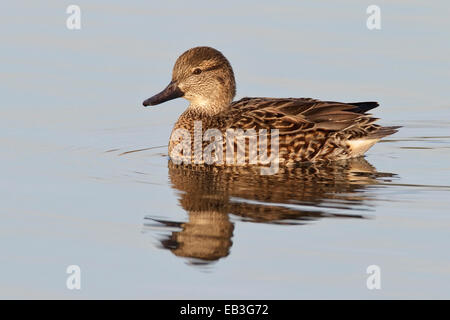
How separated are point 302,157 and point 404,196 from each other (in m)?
2.25

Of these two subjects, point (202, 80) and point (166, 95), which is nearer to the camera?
point (166, 95)

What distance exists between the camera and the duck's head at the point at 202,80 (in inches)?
527

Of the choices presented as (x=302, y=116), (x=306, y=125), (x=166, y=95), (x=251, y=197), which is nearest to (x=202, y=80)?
(x=166, y=95)

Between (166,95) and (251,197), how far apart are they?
2.87 metres

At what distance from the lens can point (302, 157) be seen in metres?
13.0

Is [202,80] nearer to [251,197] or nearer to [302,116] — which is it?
[302,116]

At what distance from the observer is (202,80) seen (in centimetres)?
1347

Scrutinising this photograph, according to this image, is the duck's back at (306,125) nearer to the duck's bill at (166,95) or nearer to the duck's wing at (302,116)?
the duck's wing at (302,116)

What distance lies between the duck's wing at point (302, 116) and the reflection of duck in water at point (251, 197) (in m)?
0.48

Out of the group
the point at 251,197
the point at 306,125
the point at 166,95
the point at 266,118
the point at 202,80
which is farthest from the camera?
the point at 202,80

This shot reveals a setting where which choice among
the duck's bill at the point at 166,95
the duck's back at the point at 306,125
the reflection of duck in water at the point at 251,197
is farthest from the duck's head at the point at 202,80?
the reflection of duck in water at the point at 251,197

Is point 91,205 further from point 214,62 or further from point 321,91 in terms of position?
point 321,91

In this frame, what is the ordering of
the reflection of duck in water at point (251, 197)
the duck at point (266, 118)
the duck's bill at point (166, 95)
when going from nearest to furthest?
the reflection of duck in water at point (251, 197) < the duck at point (266, 118) < the duck's bill at point (166, 95)

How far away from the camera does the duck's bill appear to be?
13.3 meters
